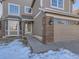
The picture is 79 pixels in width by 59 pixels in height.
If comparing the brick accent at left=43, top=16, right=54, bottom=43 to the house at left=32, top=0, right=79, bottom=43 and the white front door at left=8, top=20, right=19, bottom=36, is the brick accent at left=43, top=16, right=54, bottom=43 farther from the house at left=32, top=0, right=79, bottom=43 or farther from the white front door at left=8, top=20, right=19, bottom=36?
the white front door at left=8, top=20, right=19, bottom=36

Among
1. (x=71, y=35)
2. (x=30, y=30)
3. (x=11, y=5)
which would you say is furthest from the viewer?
(x=30, y=30)

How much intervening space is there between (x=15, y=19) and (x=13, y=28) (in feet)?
5.77

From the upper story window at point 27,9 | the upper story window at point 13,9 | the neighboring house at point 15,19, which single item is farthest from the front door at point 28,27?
the upper story window at point 27,9

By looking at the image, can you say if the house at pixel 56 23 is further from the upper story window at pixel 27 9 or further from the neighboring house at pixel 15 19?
the upper story window at pixel 27 9

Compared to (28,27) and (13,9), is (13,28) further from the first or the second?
(13,9)

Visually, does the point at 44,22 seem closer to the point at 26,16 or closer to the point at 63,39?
the point at 63,39

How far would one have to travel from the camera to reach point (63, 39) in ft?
46.8

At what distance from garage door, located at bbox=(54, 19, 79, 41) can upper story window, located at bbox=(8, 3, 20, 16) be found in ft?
41.2

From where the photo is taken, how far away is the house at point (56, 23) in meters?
12.7

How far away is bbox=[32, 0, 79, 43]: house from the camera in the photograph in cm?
1272

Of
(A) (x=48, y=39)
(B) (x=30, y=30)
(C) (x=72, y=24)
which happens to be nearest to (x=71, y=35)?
(C) (x=72, y=24)

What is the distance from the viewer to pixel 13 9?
24359 millimetres

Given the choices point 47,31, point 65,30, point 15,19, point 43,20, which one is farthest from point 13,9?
point 47,31

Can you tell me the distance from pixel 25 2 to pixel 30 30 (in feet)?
20.2
